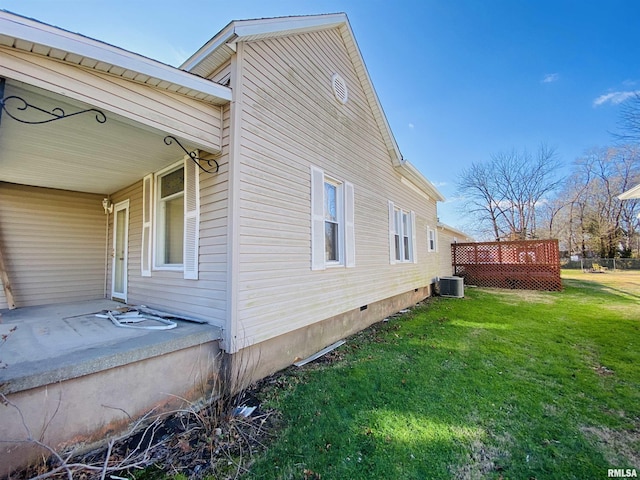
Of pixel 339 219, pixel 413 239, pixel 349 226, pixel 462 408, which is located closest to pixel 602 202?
pixel 413 239

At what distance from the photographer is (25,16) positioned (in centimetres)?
186

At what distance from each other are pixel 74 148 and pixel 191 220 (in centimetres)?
173

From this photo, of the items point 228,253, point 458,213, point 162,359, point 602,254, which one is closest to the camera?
point 162,359

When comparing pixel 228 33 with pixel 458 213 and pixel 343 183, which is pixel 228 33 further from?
pixel 458 213

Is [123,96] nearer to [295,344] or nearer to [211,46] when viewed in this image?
[211,46]

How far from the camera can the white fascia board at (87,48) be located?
5.96 ft

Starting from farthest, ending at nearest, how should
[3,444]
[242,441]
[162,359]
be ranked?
1. [162,359]
2. [242,441]
3. [3,444]

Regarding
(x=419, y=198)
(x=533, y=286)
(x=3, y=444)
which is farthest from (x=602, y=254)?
(x=3, y=444)

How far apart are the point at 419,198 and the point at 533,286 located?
6666 mm

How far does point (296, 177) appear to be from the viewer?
416 cm

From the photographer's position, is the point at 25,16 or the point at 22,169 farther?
the point at 22,169

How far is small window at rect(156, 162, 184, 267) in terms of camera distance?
13.8 ft

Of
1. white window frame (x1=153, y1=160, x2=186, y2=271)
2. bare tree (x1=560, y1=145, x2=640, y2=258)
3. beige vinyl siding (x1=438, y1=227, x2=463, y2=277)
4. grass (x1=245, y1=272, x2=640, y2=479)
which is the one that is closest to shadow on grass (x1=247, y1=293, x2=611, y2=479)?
grass (x1=245, y1=272, x2=640, y2=479)

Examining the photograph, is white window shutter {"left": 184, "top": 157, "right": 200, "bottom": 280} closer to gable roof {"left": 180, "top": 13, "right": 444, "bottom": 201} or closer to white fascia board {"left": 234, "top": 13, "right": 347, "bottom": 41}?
gable roof {"left": 180, "top": 13, "right": 444, "bottom": 201}
